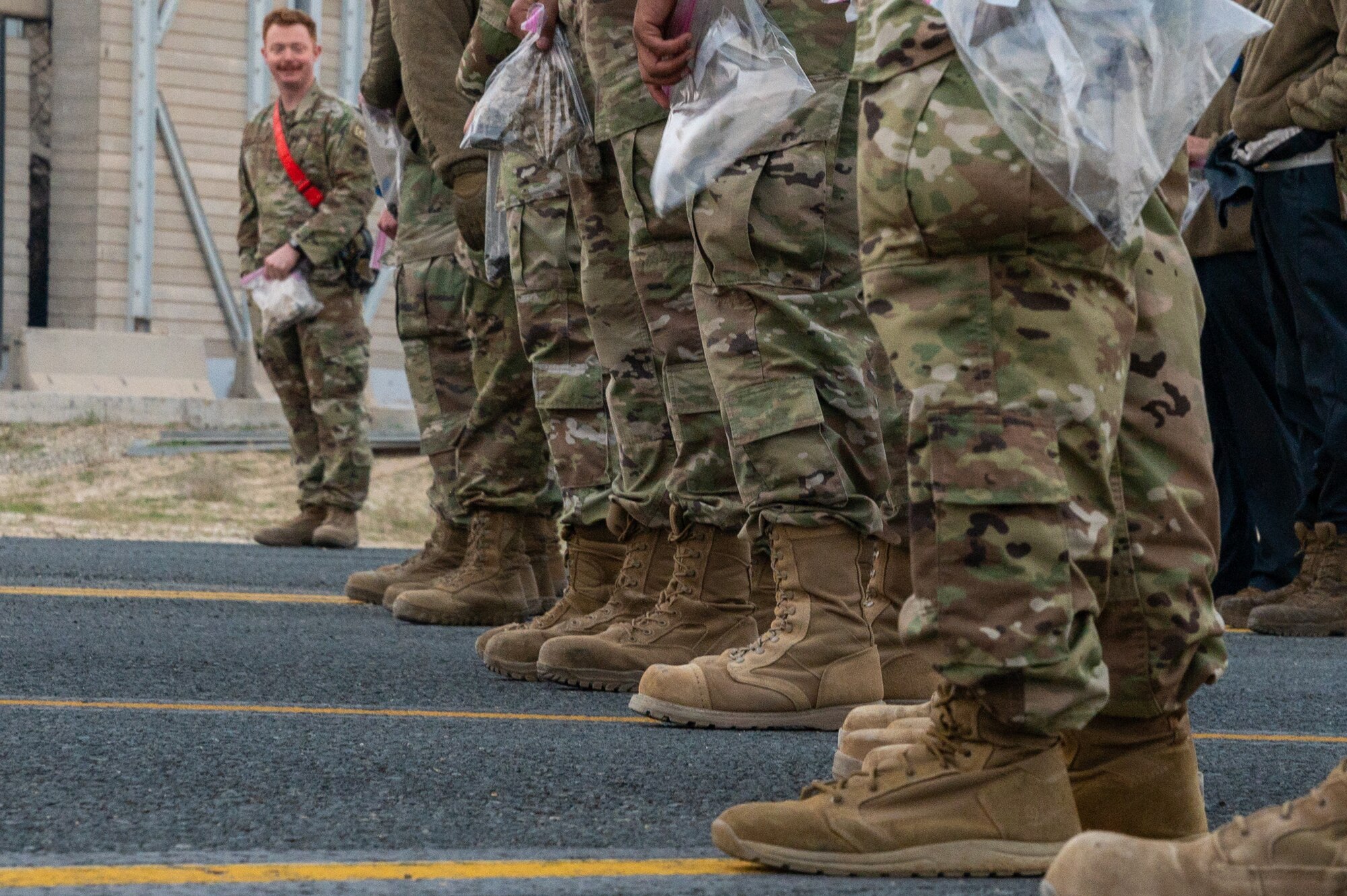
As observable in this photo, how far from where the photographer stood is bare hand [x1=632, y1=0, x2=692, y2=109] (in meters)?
3.02

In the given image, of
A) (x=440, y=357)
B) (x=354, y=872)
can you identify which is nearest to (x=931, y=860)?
(x=354, y=872)

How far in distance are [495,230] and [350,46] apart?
11.3m

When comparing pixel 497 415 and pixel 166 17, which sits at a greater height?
pixel 166 17

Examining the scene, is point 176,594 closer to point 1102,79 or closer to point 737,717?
point 737,717

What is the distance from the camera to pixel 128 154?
46.4 ft

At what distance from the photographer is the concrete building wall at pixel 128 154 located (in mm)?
13938

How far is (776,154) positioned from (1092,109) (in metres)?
1.11

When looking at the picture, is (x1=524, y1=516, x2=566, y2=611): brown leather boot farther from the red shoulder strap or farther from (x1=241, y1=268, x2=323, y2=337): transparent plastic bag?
the red shoulder strap

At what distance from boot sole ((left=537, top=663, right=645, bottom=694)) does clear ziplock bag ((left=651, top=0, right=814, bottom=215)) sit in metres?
0.96

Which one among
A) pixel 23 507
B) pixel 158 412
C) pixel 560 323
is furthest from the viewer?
pixel 158 412

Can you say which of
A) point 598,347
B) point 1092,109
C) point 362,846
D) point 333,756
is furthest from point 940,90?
point 598,347

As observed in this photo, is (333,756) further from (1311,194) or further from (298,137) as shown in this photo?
(298,137)

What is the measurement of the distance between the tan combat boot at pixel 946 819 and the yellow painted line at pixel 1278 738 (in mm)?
1337

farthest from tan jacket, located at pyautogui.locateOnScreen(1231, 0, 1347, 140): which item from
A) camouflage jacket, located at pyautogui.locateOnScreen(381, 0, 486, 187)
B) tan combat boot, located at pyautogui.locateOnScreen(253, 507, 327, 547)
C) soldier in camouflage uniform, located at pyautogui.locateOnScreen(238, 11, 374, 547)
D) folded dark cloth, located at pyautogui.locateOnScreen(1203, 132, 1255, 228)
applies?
tan combat boot, located at pyautogui.locateOnScreen(253, 507, 327, 547)
